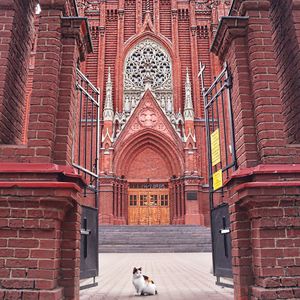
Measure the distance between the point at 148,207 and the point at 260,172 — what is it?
2042 cm

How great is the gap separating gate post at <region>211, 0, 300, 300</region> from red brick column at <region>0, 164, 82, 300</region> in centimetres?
196

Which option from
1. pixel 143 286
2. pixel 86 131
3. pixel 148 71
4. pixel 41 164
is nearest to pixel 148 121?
pixel 148 71

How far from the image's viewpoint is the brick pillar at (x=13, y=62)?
450 centimetres

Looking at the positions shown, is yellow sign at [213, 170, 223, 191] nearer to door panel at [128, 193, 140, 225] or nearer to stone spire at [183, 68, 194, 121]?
door panel at [128, 193, 140, 225]

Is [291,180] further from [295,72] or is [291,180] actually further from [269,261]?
[295,72]

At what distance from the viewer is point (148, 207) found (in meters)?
24.0

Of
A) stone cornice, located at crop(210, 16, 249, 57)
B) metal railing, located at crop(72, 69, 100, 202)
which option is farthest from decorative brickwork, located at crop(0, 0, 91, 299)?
stone cornice, located at crop(210, 16, 249, 57)

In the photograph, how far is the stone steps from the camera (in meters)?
17.4

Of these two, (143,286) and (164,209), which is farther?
(164,209)

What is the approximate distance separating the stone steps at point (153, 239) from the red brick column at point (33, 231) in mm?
13849

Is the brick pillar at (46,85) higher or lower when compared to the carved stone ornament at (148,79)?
lower

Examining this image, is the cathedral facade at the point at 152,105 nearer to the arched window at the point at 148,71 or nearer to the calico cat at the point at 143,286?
the arched window at the point at 148,71

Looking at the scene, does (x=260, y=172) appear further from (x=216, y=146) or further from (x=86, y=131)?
(x=86, y=131)

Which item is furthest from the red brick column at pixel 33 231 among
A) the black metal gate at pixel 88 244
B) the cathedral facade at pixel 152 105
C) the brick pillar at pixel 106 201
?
the cathedral facade at pixel 152 105
